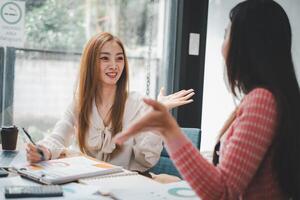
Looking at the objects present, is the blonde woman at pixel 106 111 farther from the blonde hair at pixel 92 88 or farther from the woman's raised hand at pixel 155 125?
the woman's raised hand at pixel 155 125

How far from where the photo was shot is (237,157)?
977mm

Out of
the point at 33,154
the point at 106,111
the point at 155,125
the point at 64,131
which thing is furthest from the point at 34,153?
the point at 155,125

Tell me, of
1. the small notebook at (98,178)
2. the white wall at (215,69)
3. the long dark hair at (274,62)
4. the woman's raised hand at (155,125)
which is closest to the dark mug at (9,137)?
the small notebook at (98,178)

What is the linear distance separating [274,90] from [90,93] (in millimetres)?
1373

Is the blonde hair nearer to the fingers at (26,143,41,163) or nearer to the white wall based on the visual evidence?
the fingers at (26,143,41,163)

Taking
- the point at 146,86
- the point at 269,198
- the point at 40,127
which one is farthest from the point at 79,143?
the point at 269,198

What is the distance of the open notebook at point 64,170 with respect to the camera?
1430 mm

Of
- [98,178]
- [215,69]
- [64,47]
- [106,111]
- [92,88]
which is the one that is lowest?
[98,178]

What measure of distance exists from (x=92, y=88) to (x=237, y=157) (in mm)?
1397

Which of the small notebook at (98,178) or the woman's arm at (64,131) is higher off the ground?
the woman's arm at (64,131)

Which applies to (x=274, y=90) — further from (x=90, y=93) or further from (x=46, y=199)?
(x=90, y=93)

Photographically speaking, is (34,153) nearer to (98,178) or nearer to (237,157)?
(98,178)

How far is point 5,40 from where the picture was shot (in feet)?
8.52

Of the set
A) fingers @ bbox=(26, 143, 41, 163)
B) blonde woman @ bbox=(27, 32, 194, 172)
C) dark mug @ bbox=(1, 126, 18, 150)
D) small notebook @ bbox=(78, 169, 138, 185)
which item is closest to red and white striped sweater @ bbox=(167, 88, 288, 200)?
small notebook @ bbox=(78, 169, 138, 185)
